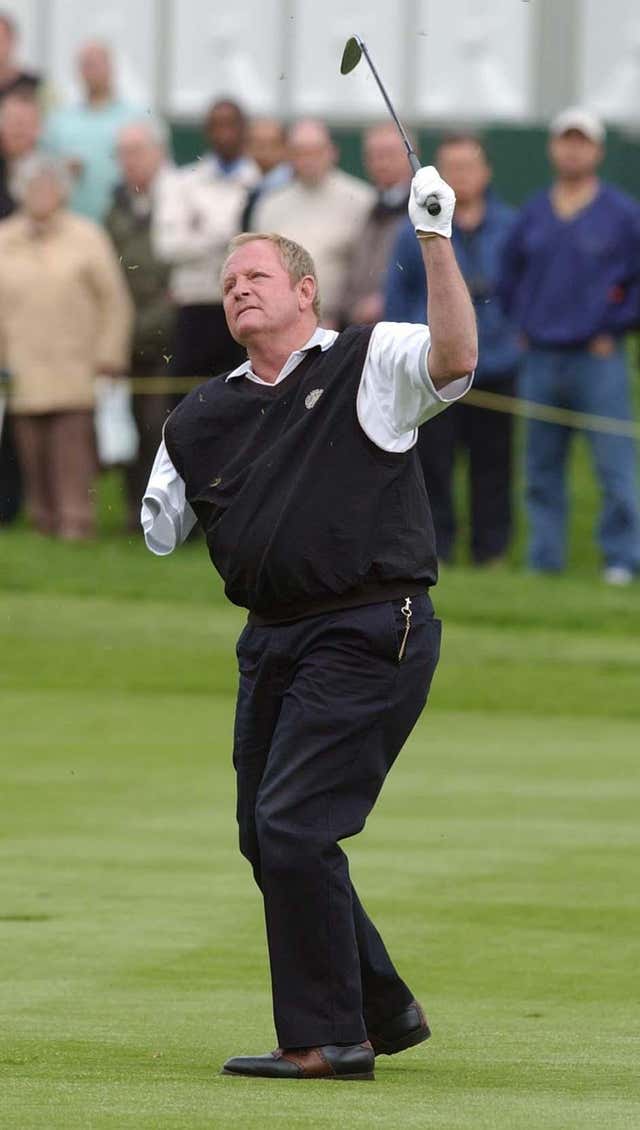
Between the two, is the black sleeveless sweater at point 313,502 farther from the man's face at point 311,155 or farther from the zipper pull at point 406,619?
the man's face at point 311,155

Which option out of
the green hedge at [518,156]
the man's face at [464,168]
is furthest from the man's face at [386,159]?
the green hedge at [518,156]

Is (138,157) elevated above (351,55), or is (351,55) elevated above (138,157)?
(351,55)

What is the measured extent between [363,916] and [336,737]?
51 centimetres

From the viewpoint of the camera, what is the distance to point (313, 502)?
6133mm

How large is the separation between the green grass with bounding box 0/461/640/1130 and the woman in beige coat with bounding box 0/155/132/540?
79.9 inches

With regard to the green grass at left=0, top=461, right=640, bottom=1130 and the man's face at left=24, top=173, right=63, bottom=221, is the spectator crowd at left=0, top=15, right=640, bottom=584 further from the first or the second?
the green grass at left=0, top=461, right=640, bottom=1130

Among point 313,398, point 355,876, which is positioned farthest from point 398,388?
point 355,876

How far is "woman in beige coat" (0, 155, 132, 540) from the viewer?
17516 mm

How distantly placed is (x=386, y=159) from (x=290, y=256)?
1042 centimetres

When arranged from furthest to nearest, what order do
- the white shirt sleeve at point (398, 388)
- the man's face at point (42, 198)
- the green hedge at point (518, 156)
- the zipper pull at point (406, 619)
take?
the green hedge at point (518, 156)
the man's face at point (42, 198)
the zipper pull at point (406, 619)
the white shirt sleeve at point (398, 388)

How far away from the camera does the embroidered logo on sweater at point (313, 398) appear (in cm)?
621

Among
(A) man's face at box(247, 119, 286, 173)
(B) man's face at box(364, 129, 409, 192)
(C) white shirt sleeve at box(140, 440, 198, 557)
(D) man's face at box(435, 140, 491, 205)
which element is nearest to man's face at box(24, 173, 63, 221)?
(A) man's face at box(247, 119, 286, 173)

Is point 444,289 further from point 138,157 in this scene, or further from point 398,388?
point 138,157

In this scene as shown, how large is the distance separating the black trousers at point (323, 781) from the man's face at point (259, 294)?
0.65 m
